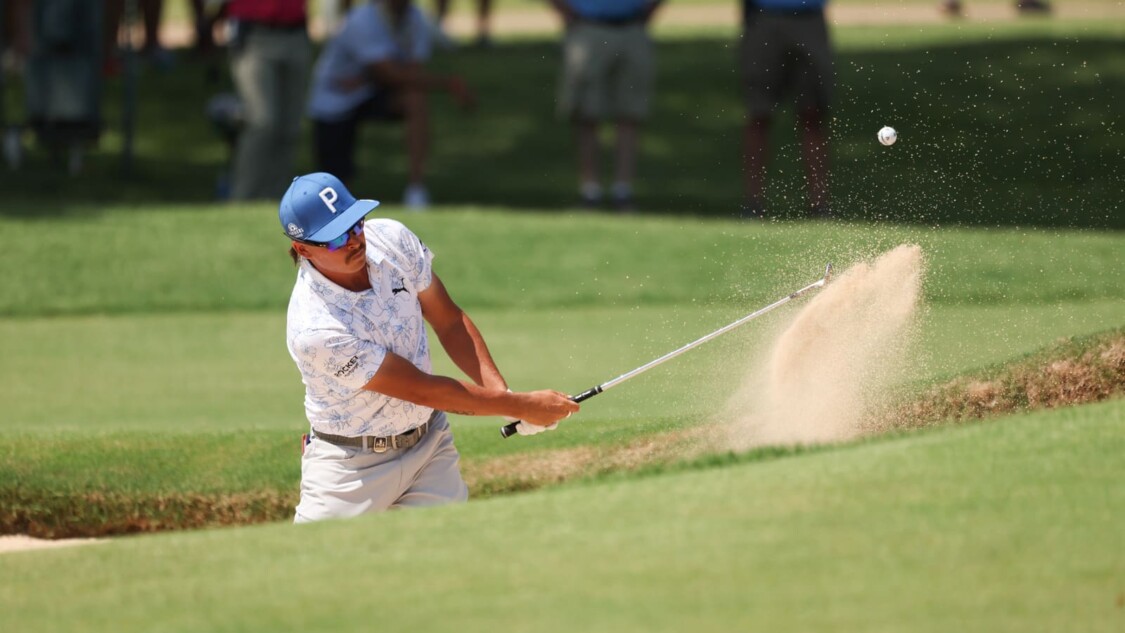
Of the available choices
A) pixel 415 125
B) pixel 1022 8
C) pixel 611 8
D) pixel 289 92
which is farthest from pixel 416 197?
pixel 1022 8

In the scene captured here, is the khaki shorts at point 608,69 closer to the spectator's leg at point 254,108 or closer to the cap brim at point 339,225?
the spectator's leg at point 254,108

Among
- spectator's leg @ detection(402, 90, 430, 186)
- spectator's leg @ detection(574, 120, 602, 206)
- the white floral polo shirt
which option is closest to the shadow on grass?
spectator's leg @ detection(574, 120, 602, 206)

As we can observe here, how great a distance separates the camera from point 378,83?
13.6 metres

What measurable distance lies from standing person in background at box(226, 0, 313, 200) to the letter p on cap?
8103 mm

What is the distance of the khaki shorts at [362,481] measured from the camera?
5.75 m

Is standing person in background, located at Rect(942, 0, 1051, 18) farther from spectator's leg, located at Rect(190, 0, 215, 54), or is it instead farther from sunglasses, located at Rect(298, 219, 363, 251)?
sunglasses, located at Rect(298, 219, 363, 251)

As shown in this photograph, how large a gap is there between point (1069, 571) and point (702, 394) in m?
3.42

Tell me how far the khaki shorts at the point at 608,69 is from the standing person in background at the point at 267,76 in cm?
229

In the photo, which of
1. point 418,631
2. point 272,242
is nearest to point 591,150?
point 272,242

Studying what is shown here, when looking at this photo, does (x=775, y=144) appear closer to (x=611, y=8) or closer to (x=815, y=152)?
(x=611, y=8)

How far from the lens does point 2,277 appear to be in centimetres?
1182

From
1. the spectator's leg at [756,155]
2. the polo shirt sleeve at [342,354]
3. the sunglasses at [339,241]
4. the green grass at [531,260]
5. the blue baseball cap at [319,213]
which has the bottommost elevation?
the green grass at [531,260]

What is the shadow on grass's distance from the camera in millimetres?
13406

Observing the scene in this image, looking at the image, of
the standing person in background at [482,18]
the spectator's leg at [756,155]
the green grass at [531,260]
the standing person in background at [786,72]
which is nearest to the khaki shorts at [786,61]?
the standing person in background at [786,72]
